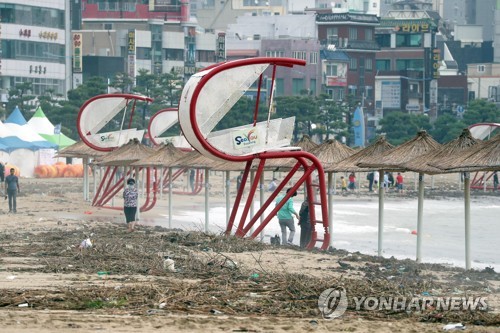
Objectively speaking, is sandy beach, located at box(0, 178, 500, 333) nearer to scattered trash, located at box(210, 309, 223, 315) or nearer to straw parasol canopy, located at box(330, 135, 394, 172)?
scattered trash, located at box(210, 309, 223, 315)

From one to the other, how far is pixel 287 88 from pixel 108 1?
17.9 m

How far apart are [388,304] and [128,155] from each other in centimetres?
1871

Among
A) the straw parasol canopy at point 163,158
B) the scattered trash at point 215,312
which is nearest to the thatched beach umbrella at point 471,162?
the scattered trash at point 215,312

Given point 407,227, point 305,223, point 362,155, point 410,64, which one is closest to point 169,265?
point 305,223

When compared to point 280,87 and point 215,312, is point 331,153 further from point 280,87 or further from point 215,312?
point 280,87

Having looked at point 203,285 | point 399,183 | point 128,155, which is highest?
point 128,155

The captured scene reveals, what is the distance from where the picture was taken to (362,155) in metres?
24.2

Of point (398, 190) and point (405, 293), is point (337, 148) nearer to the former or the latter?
point (405, 293)

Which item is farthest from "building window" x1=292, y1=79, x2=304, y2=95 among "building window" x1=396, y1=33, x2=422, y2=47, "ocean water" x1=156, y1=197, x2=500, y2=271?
"ocean water" x1=156, y1=197, x2=500, y2=271

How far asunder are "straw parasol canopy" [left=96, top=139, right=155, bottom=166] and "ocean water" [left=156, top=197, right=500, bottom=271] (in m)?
1.92

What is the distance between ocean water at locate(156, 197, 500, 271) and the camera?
25969 mm

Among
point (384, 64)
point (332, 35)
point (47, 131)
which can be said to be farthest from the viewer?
point (384, 64)

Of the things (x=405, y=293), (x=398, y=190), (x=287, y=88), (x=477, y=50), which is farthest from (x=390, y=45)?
(x=405, y=293)

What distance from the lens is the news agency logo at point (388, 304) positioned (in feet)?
44.9
